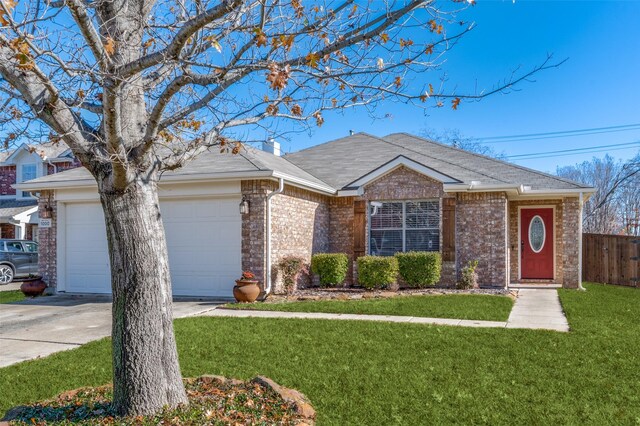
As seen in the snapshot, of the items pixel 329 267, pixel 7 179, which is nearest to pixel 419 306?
pixel 329 267

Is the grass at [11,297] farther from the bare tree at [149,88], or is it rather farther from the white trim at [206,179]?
the bare tree at [149,88]

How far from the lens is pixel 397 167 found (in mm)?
13422

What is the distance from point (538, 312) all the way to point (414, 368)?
15.6ft

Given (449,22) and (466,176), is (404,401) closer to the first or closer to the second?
(449,22)

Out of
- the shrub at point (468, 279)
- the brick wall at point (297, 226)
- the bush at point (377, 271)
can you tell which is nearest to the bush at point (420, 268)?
the bush at point (377, 271)

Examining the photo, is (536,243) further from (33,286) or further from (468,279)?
(33,286)

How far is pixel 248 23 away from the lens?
4078 mm

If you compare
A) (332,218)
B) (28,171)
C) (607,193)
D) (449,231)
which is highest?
(28,171)

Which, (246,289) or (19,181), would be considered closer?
(246,289)

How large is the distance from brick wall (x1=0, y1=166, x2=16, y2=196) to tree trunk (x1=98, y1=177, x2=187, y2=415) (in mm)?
23941

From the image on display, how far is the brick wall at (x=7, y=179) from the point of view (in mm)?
24078

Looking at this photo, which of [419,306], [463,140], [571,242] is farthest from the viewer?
[463,140]

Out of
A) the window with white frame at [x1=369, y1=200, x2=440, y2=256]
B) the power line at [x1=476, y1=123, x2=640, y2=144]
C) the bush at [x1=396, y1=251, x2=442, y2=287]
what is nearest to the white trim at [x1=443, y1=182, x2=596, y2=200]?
the window with white frame at [x1=369, y1=200, x2=440, y2=256]

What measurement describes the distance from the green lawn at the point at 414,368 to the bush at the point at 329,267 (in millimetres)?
4598
